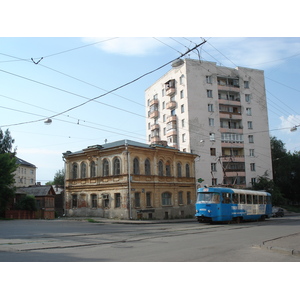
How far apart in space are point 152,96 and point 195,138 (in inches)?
→ 645

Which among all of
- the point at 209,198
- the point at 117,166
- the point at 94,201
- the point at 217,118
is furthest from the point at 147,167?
the point at 217,118

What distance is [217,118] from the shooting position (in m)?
55.2

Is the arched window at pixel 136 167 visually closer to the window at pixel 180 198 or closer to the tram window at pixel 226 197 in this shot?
the window at pixel 180 198

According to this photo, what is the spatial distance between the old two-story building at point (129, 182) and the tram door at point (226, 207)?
10.6m

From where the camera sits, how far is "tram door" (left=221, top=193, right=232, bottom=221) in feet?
81.7

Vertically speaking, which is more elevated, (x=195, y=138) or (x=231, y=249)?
(x=195, y=138)

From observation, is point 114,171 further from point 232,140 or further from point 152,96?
point 152,96

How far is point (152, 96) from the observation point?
63688 millimetres

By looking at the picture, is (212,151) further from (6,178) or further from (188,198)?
(6,178)

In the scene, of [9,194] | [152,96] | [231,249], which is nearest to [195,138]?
[152,96]

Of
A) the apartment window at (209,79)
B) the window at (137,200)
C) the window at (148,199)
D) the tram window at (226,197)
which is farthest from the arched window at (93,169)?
the apartment window at (209,79)

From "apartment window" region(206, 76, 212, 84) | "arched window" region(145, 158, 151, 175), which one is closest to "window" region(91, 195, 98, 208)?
"arched window" region(145, 158, 151, 175)

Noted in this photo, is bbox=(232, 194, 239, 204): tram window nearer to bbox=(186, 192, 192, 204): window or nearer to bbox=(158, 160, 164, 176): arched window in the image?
bbox=(158, 160, 164, 176): arched window

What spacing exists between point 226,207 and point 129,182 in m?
10.9
